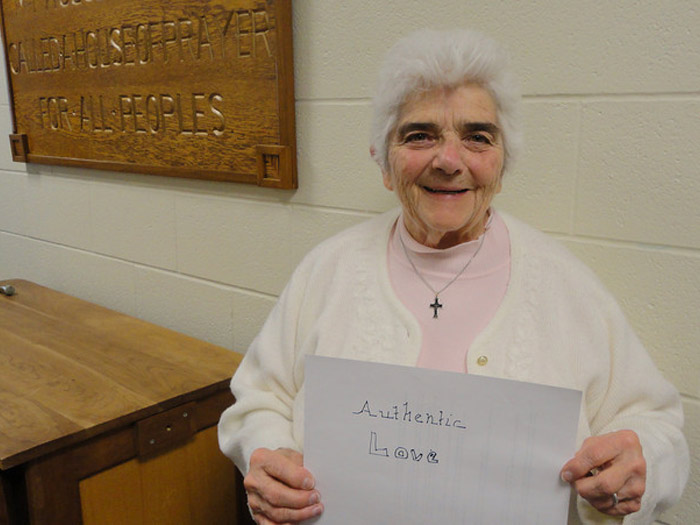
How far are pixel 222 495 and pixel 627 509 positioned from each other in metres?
0.94

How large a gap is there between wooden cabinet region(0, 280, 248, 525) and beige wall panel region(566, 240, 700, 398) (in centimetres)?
84

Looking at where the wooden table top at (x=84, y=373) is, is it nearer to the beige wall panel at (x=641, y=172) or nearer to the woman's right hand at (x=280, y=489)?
the woman's right hand at (x=280, y=489)

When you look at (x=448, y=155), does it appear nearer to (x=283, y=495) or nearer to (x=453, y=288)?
(x=453, y=288)

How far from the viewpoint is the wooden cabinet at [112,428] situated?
42.1 inches

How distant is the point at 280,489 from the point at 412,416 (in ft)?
0.76

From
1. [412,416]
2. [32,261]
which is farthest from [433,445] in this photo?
[32,261]

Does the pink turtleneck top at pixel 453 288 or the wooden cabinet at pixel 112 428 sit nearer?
the pink turtleneck top at pixel 453 288

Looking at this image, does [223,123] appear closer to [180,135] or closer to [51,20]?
[180,135]

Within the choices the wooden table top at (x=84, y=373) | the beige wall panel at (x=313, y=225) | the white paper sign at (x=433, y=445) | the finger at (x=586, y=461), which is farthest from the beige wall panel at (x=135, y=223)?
the finger at (x=586, y=461)

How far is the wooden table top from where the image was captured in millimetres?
1093

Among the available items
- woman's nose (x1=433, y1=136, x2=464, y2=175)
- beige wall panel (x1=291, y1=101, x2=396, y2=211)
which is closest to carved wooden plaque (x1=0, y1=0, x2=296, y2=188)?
beige wall panel (x1=291, y1=101, x2=396, y2=211)

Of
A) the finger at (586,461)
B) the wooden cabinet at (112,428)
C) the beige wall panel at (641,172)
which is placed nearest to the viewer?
the finger at (586,461)

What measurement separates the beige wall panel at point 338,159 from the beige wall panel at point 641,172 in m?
0.41

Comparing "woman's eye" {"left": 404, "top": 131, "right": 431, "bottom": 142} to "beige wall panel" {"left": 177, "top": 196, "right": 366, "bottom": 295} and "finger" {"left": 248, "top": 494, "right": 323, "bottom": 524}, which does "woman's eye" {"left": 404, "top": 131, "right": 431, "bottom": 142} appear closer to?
"beige wall panel" {"left": 177, "top": 196, "right": 366, "bottom": 295}
